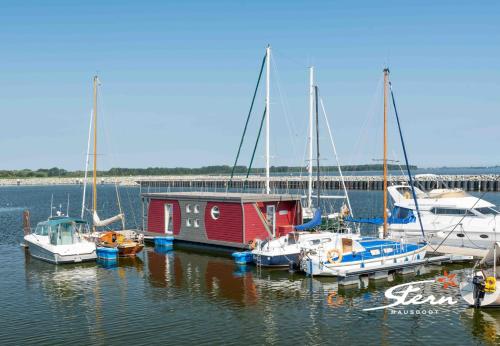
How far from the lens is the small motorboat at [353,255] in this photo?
24.9 meters

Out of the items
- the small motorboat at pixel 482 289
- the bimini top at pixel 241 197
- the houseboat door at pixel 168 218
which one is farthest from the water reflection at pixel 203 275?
the small motorboat at pixel 482 289

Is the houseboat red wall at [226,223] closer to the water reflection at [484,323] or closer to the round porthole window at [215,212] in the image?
the round porthole window at [215,212]

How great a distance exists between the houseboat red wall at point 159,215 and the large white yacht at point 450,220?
14.5 metres

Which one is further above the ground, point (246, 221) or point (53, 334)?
Result: point (246, 221)

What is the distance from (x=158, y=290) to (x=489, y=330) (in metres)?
13.8

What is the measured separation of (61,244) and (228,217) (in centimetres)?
1007

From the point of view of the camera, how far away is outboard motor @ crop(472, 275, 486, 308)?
19.8 m

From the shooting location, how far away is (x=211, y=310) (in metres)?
20.6

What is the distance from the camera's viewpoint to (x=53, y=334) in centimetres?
1802

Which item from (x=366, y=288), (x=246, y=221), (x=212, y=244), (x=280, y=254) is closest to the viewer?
(x=366, y=288)

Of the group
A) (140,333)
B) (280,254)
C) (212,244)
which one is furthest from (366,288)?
(212,244)

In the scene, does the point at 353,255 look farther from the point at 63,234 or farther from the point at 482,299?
the point at 63,234

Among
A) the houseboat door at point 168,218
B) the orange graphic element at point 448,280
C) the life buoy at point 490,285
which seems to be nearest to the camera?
the life buoy at point 490,285

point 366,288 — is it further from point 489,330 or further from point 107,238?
point 107,238
